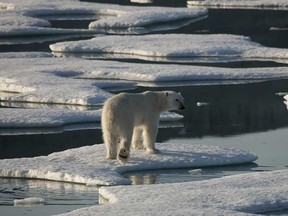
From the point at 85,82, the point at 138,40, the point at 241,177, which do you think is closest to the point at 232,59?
the point at 138,40

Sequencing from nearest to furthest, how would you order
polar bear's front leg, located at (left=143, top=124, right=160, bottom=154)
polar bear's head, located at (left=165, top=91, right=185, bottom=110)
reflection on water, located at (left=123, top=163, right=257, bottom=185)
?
1. reflection on water, located at (left=123, top=163, right=257, bottom=185)
2. polar bear's front leg, located at (left=143, top=124, right=160, bottom=154)
3. polar bear's head, located at (left=165, top=91, right=185, bottom=110)

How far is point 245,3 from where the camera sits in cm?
3095

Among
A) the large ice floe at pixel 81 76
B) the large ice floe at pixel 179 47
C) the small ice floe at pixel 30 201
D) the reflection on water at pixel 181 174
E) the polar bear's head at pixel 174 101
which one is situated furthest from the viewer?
the large ice floe at pixel 179 47

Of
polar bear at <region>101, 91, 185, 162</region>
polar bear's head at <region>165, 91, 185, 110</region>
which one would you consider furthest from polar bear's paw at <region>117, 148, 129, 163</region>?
polar bear's head at <region>165, 91, 185, 110</region>

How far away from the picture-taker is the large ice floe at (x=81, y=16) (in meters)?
24.6

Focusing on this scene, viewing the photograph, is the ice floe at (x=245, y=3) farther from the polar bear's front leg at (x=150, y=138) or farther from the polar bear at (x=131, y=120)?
the polar bear's front leg at (x=150, y=138)

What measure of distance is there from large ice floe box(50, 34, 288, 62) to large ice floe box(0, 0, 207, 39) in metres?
2.33

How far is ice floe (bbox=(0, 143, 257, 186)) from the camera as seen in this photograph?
10.3 meters

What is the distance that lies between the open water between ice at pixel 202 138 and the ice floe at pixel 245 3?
11070 millimetres

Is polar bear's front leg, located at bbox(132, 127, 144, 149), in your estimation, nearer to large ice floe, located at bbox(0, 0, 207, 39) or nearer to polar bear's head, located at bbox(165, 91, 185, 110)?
polar bear's head, located at bbox(165, 91, 185, 110)

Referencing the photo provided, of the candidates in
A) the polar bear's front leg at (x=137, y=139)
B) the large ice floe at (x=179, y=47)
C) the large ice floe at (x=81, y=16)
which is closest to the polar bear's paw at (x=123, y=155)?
the polar bear's front leg at (x=137, y=139)

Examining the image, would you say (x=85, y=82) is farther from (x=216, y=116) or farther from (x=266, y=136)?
(x=266, y=136)

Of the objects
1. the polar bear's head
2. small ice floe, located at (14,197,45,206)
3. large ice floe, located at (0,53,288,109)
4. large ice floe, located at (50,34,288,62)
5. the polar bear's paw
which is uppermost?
the polar bear's head

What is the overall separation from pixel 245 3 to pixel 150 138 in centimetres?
2017
